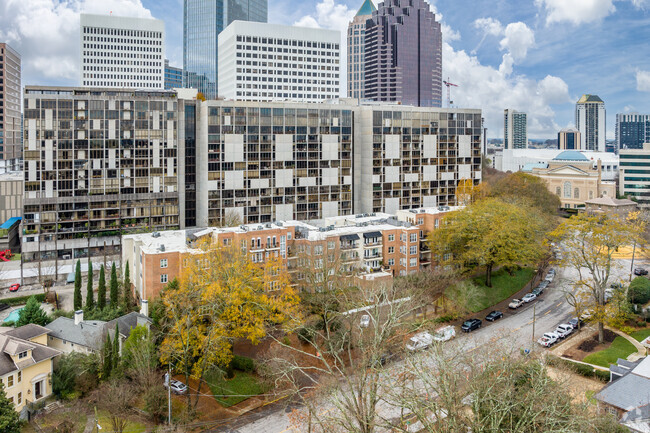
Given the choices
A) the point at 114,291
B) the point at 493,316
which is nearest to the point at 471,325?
the point at 493,316

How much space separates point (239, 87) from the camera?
157 meters

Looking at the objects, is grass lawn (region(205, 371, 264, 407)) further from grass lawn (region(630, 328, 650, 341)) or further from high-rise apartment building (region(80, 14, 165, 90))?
high-rise apartment building (region(80, 14, 165, 90))

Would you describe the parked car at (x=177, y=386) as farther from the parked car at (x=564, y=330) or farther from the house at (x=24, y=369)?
the parked car at (x=564, y=330)

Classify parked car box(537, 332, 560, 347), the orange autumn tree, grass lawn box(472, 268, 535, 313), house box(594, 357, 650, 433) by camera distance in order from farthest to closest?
grass lawn box(472, 268, 535, 313), parked car box(537, 332, 560, 347), the orange autumn tree, house box(594, 357, 650, 433)

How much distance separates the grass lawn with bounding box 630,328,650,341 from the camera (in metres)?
56.3

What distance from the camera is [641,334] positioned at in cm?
5719

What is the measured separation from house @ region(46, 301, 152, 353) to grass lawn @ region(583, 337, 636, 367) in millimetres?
45736

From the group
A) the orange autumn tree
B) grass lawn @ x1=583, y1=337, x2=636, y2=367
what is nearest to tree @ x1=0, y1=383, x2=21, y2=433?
the orange autumn tree

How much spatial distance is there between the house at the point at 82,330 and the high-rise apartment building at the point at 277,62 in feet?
372

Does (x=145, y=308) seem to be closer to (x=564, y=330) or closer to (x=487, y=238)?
(x=487, y=238)

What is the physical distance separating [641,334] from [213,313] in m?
48.5

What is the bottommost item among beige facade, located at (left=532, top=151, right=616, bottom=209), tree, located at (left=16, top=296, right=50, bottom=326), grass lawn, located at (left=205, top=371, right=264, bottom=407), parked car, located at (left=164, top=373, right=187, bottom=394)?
grass lawn, located at (left=205, top=371, right=264, bottom=407)

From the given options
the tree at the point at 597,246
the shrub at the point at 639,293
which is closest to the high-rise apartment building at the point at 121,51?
the tree at the point at 597,246

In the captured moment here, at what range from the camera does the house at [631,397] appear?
113 ft
